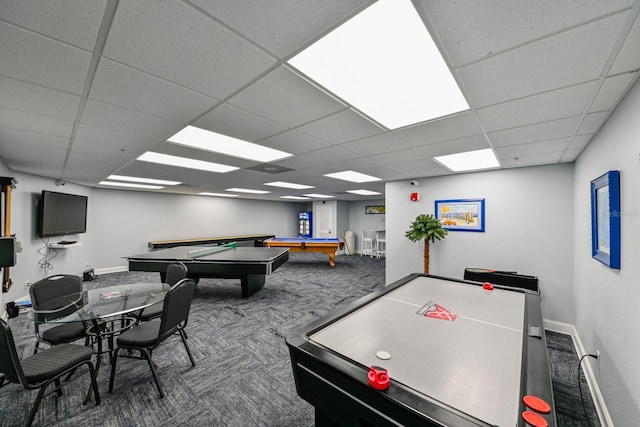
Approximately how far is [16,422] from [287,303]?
3.10 m

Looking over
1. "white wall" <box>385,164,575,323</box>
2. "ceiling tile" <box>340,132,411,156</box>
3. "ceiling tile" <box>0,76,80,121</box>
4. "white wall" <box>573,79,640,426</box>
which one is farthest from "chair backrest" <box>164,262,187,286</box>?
"white wall" <box>385,164,575,323</box>

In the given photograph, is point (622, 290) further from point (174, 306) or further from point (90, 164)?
point (90, 164)

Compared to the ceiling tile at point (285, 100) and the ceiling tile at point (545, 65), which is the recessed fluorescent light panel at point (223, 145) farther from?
the ceiling tile at point (545, 65)

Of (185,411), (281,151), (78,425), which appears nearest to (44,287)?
(78,425)

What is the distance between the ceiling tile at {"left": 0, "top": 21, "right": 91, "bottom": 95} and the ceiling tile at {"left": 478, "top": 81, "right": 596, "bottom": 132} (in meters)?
2.58

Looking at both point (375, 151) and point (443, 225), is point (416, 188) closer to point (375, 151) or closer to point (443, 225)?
point (443, 225)

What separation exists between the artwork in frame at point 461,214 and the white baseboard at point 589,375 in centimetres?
166

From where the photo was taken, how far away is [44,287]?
2449 mm

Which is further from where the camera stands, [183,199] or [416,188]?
[183,199]

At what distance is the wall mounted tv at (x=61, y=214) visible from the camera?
4.57 m

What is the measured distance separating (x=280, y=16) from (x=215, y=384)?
2.80 metres

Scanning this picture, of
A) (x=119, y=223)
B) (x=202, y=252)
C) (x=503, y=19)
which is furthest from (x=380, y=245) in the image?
(x=503, y=19)

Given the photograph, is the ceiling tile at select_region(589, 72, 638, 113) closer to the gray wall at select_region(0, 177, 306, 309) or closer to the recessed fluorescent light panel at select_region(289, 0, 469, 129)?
the recessed fluorescent light panel at select_region(289, 0, 469, 129)

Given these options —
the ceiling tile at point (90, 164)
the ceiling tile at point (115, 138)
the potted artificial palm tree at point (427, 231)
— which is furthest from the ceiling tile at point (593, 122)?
→ the ceiling tile at point (90, 164)
